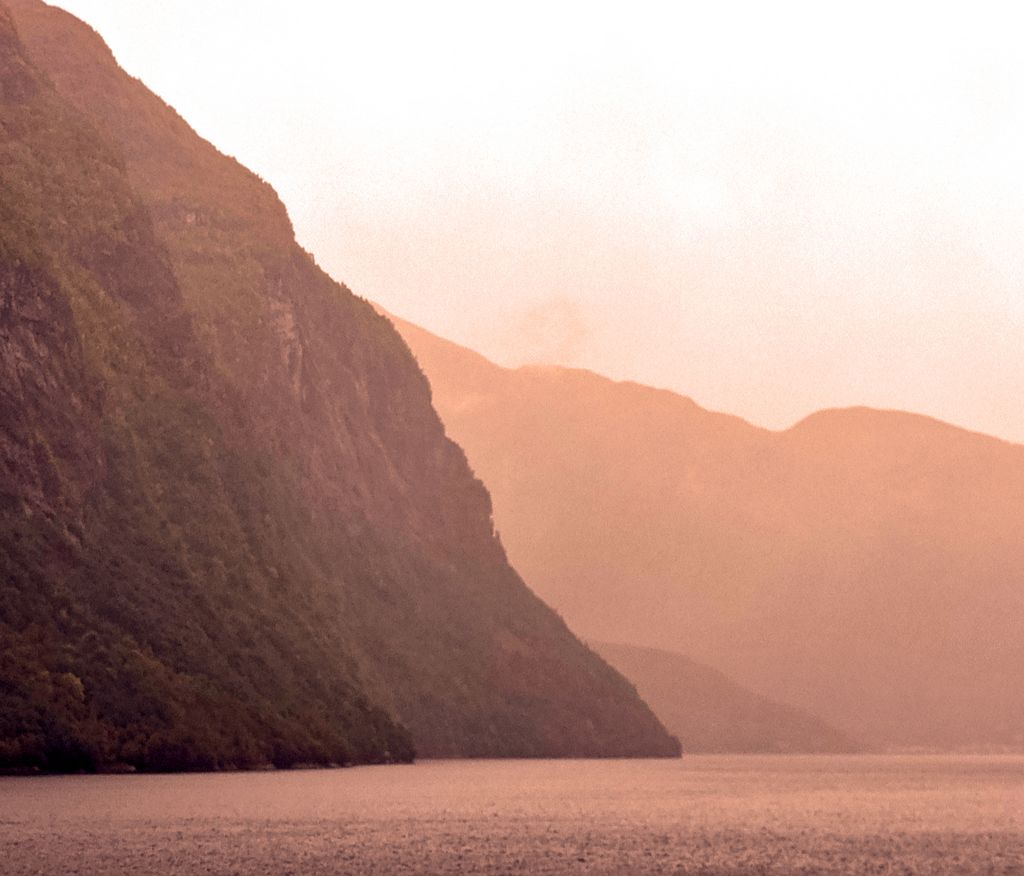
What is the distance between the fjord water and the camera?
7100cm

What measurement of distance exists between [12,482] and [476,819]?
85756 millimetres

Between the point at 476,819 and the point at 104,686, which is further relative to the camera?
the point at 104,686

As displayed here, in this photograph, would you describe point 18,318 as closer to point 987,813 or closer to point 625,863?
point 987,813

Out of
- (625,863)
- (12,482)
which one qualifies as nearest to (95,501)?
(12,482)

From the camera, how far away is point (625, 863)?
71.4m

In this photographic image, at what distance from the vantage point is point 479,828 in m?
93.8

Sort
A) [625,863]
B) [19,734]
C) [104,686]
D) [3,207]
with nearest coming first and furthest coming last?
[625,863]
[19,734]
[104,686]
[3,207]

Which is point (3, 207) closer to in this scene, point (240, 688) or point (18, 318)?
point (18, 318)

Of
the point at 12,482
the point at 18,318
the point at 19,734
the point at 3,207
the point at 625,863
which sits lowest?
the point at 625,863

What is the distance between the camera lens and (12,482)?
17238 cm

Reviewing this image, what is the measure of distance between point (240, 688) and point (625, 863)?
389ft

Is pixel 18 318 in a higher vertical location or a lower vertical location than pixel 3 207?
lower

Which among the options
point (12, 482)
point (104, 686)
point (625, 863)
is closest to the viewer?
point (625, 863)

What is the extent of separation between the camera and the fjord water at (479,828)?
7100 cm
